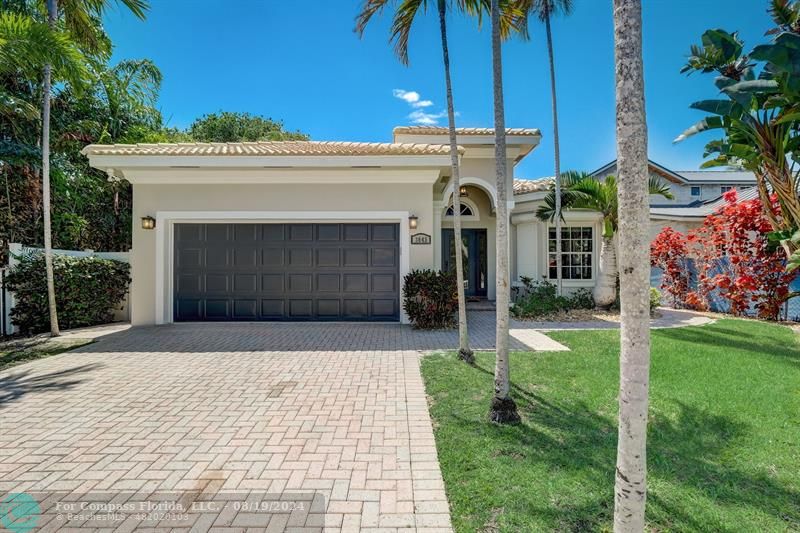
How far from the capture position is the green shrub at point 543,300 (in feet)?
35.7

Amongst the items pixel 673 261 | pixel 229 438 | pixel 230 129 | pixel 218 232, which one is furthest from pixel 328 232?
pixel 230 129

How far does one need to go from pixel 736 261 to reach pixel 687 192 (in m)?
18.7

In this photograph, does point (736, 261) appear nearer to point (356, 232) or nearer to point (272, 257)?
point (356, 232)

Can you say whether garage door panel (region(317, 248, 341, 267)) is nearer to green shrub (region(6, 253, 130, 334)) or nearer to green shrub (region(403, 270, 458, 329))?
green shrub (region(403, 270, 458, 329))

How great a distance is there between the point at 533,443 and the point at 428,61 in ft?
20.9

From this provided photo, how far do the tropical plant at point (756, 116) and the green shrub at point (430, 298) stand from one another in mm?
5846

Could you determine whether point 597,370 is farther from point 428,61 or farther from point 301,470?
point 428,61

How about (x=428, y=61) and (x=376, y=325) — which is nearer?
(x=428, y=61)

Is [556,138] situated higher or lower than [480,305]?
higher

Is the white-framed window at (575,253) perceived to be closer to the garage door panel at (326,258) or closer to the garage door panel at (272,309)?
the garage door panel at (326,258)

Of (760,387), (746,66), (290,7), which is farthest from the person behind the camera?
(290,7)

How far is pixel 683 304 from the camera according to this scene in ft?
41.4

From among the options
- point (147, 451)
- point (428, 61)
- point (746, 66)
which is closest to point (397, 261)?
point (428, 61)

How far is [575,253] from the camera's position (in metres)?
13.0
